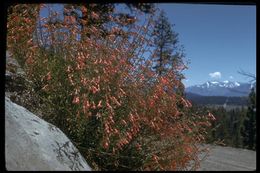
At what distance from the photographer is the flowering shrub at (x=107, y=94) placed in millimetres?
3576

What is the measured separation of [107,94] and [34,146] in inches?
40.7

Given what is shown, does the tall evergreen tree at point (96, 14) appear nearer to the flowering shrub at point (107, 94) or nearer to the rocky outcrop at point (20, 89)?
the flowering shrub at point (107, 94)

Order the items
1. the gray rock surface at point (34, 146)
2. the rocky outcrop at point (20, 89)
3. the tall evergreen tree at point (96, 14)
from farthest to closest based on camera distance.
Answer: the rocky outcrop at point (20, 89) < the tall evergreen tree at point (96, 14) < the gray rock surface at point (34, 146)

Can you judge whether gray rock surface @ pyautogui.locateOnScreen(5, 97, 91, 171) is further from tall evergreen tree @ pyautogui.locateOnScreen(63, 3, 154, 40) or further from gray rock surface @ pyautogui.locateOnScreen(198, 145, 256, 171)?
gray rock surface @ pyautogui.locateOnScreen(198, 145, 256, 171)

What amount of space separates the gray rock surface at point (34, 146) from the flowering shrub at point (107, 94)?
428 mm

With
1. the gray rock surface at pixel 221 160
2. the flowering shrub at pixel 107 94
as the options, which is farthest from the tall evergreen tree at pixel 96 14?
the gray rock surface at pixel 221 160

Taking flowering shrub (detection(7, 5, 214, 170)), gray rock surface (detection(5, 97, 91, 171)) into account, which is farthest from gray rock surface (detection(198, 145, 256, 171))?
gray rock surface (detection(5, 97, 91, 171))

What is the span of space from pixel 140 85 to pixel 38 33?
1.14 meters

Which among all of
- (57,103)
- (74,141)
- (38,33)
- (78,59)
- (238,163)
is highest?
(38,33)

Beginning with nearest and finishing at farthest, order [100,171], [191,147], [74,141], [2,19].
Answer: [2,19] → [100,171] → [74,141] → [191,147]

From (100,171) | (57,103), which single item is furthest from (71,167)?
(57,103)

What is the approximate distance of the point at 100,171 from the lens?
3336 mm

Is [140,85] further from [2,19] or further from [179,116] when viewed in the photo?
[2,19]

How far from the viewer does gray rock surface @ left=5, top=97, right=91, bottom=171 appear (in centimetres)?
250
